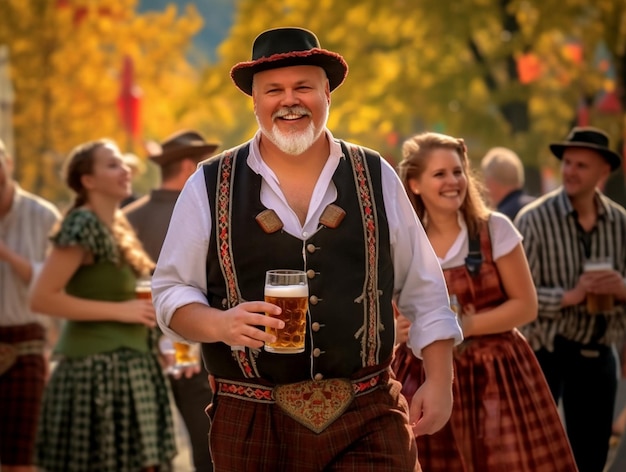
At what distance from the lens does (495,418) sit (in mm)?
5781

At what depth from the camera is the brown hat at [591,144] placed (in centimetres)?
782

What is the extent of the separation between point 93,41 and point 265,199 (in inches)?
949

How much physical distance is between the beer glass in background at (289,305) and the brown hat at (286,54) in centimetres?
69

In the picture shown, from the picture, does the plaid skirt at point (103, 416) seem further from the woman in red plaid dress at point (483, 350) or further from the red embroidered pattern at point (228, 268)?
the red embroidered pattern at point (228, 268)

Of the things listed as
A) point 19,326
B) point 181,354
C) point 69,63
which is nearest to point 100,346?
point 181,354

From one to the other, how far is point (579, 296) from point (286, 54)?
3795mm

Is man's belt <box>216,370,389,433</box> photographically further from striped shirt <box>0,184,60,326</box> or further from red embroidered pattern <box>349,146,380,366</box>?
striped shirt <box>0,184,60,326</box>

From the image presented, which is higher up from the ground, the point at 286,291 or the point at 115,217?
the point at 115,217

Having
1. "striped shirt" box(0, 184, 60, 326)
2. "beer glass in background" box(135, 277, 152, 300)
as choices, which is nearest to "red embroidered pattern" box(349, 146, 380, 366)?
"beer glass in background" box(135, 277, 152, 300)

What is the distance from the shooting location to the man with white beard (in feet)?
13.5

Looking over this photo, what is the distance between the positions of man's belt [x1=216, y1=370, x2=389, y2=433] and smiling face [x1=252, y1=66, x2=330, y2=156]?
2.45 ft

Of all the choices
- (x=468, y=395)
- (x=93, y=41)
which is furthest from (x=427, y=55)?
(x=468, y=395)

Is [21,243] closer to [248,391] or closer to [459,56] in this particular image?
[248,391]

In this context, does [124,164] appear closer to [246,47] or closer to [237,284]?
[237,284]
